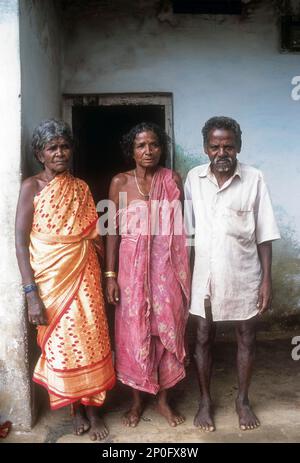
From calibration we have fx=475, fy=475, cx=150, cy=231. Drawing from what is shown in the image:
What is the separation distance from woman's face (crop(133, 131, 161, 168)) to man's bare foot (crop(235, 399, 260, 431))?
1726 millimetres

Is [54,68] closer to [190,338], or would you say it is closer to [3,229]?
[3,229]

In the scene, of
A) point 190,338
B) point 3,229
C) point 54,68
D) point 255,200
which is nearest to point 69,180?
point 3,229

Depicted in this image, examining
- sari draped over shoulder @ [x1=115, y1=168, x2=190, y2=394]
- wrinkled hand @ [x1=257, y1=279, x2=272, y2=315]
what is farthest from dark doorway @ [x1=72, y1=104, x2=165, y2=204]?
wrinkled hand @ [x1=257, y1=279, x2=272, y2=315]

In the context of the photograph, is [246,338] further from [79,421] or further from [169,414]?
[79,421]

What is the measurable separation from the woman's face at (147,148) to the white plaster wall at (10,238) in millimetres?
753

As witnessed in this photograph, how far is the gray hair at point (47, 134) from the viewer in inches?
114

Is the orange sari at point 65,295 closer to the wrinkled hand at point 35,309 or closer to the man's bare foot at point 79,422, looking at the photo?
the wrinkled hand at point 35,309

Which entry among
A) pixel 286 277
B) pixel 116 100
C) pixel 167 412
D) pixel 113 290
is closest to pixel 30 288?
pixel 113 290

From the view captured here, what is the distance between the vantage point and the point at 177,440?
2.99m

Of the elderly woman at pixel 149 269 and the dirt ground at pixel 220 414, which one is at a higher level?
the elderly woman at pixel 149 269

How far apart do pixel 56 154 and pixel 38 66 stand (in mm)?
960
